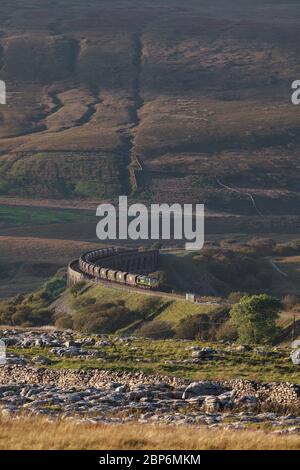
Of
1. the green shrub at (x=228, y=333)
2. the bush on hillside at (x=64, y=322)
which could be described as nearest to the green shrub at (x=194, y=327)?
the green shrub at (x=228, y=333)

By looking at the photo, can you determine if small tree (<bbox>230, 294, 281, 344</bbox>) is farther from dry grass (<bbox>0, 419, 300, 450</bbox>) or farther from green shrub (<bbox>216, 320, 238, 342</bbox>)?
dry grass (<bbox>0, 419, 300, 450</bbox>)

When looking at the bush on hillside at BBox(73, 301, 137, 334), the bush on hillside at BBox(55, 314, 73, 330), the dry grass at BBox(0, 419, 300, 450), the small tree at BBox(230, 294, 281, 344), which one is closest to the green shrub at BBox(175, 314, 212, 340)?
the small tree at BBox(230, 294, 281, 344)

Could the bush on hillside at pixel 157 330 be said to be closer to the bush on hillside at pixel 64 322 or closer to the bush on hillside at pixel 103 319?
the bush on hillside at pixel 103 319

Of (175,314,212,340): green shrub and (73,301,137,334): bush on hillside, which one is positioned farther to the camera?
(73,301,137,334): bush on hillside

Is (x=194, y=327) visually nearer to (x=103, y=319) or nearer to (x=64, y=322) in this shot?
(x=103, y=319)

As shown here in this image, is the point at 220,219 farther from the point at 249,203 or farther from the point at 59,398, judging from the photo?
the point at 59,398
